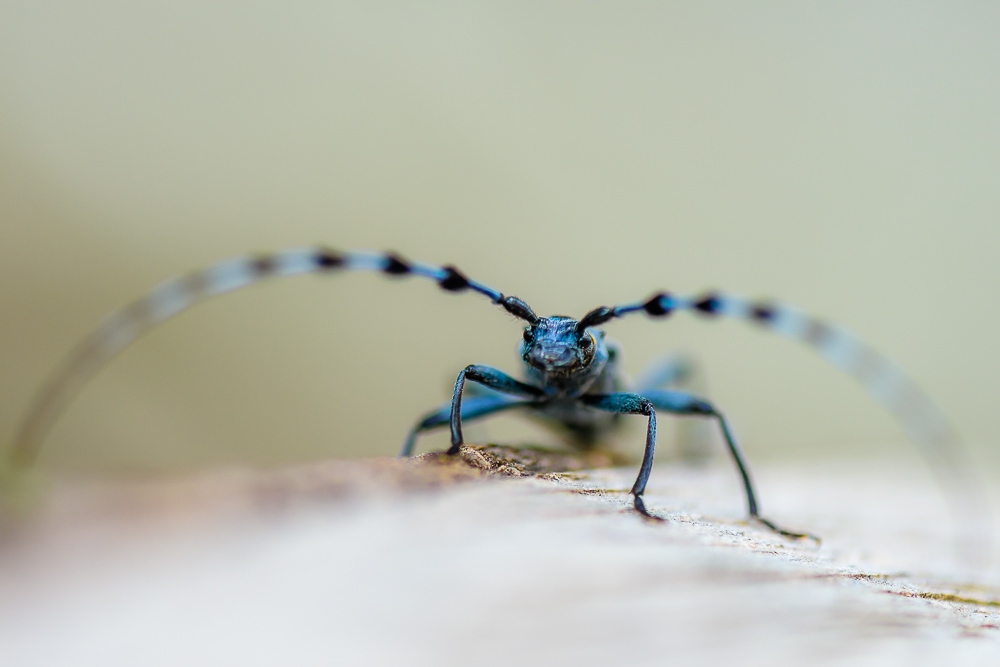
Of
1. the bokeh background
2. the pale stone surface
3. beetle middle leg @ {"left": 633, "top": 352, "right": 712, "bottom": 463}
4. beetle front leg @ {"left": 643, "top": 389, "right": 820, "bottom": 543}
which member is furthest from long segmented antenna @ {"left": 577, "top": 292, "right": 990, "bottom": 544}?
the bokeh background

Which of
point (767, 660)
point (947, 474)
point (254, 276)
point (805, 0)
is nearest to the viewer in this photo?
point (767, 660)

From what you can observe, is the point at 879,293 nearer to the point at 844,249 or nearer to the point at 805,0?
the point at 844,249

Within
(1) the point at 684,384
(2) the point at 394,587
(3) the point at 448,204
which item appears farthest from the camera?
(3) the point at 448,204

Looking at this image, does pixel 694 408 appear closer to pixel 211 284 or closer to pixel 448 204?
pixel 211 284

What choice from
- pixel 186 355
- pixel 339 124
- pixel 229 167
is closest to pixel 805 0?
pixel 339 124

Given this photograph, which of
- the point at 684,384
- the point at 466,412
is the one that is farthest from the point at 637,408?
the point at 684,384

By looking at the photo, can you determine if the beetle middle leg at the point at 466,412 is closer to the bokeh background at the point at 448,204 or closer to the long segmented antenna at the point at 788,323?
the long segmented antenna at the point at 788,323
